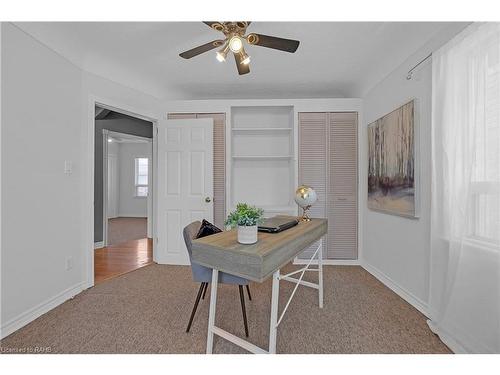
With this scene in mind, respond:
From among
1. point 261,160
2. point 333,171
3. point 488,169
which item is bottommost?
point 488,169

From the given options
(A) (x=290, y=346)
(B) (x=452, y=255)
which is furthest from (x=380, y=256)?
(A) (x=290, y=346)

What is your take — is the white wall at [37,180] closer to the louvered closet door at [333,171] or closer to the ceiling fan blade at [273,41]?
the ceiling fan blade at [273,41]

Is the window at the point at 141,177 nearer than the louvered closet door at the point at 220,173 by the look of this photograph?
No

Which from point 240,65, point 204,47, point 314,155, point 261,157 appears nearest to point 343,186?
point 314,155

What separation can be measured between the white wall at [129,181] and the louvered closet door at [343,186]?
6.61 metres

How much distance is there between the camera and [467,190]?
1.69m

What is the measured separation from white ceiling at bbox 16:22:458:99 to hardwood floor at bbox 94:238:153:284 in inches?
94.4

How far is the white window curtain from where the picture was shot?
1.55m

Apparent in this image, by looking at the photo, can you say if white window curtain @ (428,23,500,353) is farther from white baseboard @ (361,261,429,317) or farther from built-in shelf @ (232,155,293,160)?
built-in shelf @ (232,155,293,160)

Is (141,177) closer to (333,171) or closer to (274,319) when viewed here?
(333,171)

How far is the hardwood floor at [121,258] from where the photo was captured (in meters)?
3.28

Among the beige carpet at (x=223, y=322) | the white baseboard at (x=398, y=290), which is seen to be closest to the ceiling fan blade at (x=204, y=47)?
the beige carpet at (x=223, y=322)

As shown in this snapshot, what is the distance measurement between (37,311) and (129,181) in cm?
673
